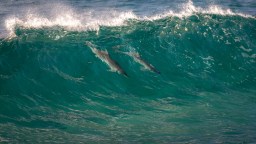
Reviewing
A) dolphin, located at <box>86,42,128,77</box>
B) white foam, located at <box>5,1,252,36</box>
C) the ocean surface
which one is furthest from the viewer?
white foam, located at <box>5,1,252,36</box>

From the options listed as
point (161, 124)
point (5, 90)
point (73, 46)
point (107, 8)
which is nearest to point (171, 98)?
point (161, 124)

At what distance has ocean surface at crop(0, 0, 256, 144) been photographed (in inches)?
309

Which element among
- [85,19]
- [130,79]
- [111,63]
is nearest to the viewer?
[111,63]

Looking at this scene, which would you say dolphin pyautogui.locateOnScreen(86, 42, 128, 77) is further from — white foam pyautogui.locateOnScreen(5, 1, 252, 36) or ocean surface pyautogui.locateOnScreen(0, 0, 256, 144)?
white foam pyautogui.locateOnScreen(5, 1, 252, 36)

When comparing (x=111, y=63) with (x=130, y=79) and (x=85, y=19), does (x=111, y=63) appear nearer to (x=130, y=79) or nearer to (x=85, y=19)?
(x=130, y=79)

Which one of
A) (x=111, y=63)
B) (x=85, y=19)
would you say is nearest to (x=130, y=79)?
(x=111, y=63)

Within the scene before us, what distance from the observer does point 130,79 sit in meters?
11.2

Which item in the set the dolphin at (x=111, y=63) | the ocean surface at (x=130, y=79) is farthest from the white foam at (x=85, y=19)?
the dolphin at (x=111, y=63)

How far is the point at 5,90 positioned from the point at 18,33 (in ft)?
10.6

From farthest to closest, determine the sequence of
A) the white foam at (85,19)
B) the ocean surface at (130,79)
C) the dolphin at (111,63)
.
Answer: the white foam at (85,19) < the dolphin at (111,63) < the ocean surface at (130,79)

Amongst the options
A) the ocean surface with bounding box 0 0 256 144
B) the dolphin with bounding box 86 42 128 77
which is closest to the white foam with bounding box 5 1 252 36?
the ocean surface with bounding box 0 0 256 144

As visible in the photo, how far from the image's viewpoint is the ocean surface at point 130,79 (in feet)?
25.8

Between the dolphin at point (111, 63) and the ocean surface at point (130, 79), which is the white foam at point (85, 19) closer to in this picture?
the ocean surface at point (130, 79)

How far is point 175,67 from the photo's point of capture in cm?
1205
